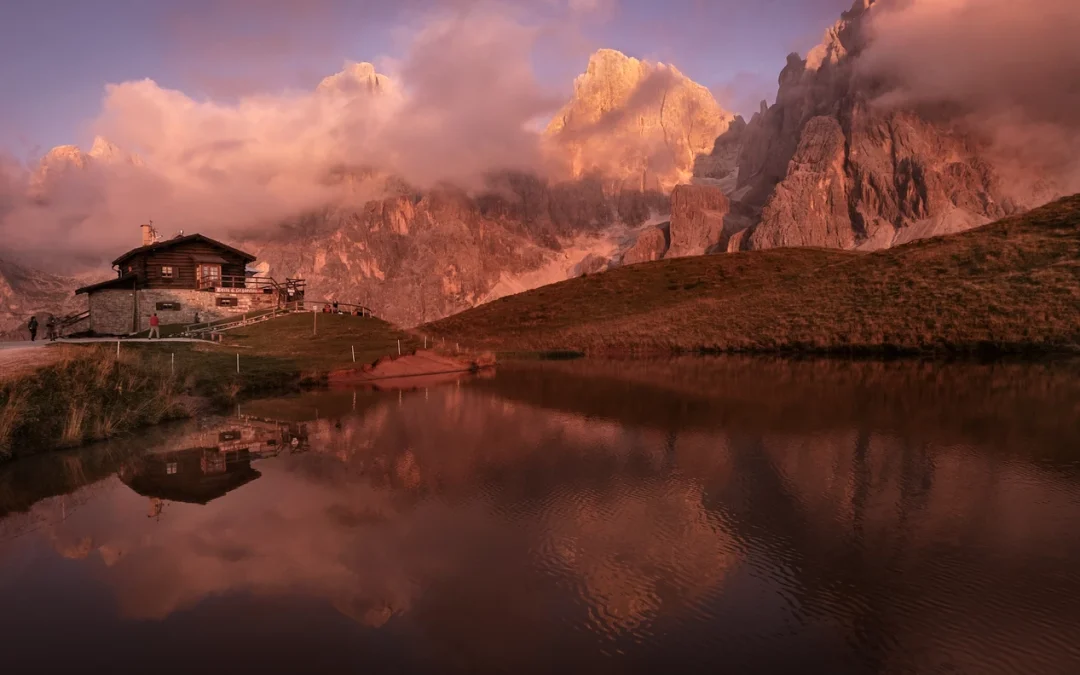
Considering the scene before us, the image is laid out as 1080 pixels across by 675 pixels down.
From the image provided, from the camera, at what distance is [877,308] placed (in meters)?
57.7

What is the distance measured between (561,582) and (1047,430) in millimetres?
17833

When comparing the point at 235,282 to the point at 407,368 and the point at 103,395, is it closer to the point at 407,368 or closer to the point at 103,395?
the point at 407,368

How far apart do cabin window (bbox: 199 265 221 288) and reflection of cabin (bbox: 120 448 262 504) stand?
5654 centimetres

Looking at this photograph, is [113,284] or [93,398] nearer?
[93,398]

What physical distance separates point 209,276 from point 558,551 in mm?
69576

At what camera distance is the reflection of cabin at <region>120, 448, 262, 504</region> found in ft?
47.2

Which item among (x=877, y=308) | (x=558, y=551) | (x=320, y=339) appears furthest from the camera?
(x=877, y=308)

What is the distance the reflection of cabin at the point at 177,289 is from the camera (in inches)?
2493

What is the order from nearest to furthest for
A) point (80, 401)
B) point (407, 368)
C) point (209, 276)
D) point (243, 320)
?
point (80, 401) → point (407, 368) → point (243, 320) → point (209, 276)

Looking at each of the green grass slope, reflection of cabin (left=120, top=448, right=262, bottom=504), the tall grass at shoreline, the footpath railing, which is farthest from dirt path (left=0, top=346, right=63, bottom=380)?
the footpath railing

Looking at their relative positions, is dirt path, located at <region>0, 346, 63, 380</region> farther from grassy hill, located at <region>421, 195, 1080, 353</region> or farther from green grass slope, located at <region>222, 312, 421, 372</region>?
grassy hill, located at <region>421, 195, 1080, 353</region>

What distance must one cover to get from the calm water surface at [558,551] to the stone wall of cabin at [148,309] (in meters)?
51.9

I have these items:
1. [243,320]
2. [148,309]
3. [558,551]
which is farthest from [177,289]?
[558,551]

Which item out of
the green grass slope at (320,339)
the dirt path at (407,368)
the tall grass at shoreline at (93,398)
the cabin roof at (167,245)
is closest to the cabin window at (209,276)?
the cabin roof at (167,245)
